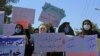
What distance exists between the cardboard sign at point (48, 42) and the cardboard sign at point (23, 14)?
4.19 feet

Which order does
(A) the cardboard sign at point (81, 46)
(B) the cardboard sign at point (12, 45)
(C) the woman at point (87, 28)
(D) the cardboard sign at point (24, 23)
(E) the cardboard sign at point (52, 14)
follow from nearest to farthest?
(B) the cardboard sign at point (12, 45) < (C) the woman at point (87, 28) < (A) the cardboard sign at point (81, 46) < (D) the cardboard sign at point (24, 23) < (E) the cardboard sign at point (52, 14)

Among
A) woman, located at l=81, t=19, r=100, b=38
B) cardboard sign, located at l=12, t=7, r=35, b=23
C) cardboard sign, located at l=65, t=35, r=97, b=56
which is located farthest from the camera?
cardboard sign, located at l=12, t=7, r=35, b=23

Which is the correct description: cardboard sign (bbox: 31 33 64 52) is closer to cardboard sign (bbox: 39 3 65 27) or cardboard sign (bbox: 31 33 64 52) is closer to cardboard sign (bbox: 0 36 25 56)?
cardboard sign (bbox: 0 36 25 56)

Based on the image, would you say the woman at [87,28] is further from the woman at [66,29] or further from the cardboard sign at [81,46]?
the woman at [66,29]

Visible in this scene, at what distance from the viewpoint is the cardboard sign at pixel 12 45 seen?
1013 cm

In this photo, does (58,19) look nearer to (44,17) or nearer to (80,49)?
(44,17)

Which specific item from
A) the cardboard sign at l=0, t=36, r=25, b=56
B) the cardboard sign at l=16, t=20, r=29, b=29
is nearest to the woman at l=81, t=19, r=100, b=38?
the cardboard sign at l=0, t=36, r=25, b=56

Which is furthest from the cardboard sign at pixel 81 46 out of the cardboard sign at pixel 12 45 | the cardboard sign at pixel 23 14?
the cardboard sign at pixel 23 14

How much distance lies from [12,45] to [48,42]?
1.05 meters

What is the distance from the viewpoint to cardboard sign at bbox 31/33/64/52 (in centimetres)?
1077

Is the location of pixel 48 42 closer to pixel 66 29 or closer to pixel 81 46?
pixel 66 29

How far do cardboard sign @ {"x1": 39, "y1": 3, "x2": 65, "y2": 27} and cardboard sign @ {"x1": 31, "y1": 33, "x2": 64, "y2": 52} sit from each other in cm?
93

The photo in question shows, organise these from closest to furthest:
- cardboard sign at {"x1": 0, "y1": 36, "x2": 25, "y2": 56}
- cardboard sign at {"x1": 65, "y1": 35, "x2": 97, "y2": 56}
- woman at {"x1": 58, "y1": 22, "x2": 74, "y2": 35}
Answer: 1. cardboard sign at {"x1": 0, "y1": 36, "x2": 25, "y2": 56}
2. cardboard sign at {"x1": 65, "y1": 35, "x2": 97, "y2": 56}
3. woman at {"x1": 58, "y1": 22, "x2": 74, "y2": 35}

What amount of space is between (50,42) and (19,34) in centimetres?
80
